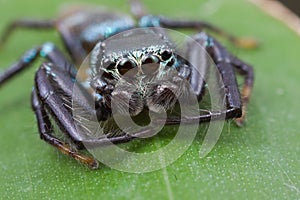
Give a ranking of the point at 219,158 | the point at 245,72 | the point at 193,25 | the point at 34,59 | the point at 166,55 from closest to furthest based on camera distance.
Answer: the point at 219,158 < the point at 166,55 < the point at 245,72 < the point at 34,59 < the point at 193,25

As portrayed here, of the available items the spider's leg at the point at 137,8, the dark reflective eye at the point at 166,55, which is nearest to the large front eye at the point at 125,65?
the dark reflective eye at the point at 166,55

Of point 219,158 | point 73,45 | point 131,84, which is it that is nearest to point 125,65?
point 131,84

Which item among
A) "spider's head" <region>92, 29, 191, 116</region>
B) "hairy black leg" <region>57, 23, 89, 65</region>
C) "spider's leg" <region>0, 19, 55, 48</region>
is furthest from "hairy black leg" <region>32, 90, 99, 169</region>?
"spider's leg" <region>0, 19, 55, 48</region>

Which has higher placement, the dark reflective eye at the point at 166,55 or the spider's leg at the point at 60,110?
the dark reflective eye at the point at 166,55

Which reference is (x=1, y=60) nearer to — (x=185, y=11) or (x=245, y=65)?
(x=185, y=11)

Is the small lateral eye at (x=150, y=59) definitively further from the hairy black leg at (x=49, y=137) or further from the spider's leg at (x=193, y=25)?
the spider's leg at (x=193, y=25)

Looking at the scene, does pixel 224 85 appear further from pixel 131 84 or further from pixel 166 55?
pixel 131 84
